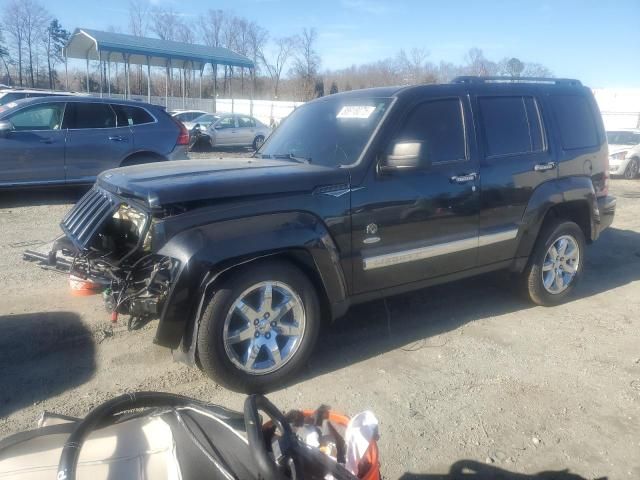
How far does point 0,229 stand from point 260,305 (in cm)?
539

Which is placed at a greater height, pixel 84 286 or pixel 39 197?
pixel 39 197

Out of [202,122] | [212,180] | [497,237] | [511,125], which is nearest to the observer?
[212,180]

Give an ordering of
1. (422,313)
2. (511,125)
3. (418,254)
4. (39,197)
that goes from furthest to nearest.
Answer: (39,197) → (422,313) → (511,125) → (418,254)

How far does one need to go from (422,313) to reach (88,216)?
291 cm

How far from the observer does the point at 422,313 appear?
4.81 metres

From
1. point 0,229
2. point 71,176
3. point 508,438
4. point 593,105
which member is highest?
point 593,105

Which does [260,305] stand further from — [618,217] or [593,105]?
[618,217]

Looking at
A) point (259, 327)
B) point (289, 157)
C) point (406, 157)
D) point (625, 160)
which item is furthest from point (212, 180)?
point (625, 160)

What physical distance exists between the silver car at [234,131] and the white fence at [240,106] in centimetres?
1311

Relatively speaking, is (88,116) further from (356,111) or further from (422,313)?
(422,313)

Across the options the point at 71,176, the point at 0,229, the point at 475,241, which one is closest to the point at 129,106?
the point at 71,176

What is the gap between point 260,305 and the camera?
10.9ft

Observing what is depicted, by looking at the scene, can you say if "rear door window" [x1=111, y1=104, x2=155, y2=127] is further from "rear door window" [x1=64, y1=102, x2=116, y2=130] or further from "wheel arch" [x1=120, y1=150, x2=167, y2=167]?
"wheel arch" [x1=120, y1=150, x2=167, y2=167]

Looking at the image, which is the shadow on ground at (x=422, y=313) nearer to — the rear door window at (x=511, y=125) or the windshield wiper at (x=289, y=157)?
the rear door window at (x=511, y=125)
